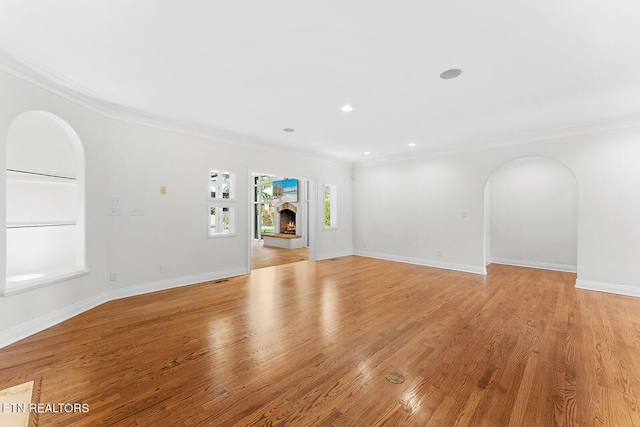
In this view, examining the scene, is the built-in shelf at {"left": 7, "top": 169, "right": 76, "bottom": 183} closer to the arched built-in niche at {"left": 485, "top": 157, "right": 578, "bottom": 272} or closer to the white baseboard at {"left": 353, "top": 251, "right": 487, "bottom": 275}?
the white baseboard at {"left": 353, "top": 251, "right": 487, "bottom": 275}

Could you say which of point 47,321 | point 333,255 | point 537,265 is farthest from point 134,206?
point 537,265

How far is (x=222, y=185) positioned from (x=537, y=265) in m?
6.97

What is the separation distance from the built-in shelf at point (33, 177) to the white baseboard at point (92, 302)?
1485mm

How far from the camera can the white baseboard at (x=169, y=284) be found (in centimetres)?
379

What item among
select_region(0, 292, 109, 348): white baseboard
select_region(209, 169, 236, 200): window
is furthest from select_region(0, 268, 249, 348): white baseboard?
select_region(209, 169, 236, 200): window

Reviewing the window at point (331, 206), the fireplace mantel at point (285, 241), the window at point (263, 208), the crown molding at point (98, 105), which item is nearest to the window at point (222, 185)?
the crown molding at point (98, 105)

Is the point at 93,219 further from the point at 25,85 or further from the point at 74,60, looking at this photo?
the point at 74,60

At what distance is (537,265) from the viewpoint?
19.8ft

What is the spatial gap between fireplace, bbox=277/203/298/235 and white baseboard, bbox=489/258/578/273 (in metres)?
6.42

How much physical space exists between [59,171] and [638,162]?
7822mm

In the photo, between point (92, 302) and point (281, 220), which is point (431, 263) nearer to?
point (92, 302)

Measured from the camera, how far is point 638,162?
392 cm

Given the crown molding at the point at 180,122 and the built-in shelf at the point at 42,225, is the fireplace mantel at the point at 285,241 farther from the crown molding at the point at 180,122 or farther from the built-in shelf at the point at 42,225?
the built-in shelf at the point at 42,225

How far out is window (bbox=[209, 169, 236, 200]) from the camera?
4.86m
